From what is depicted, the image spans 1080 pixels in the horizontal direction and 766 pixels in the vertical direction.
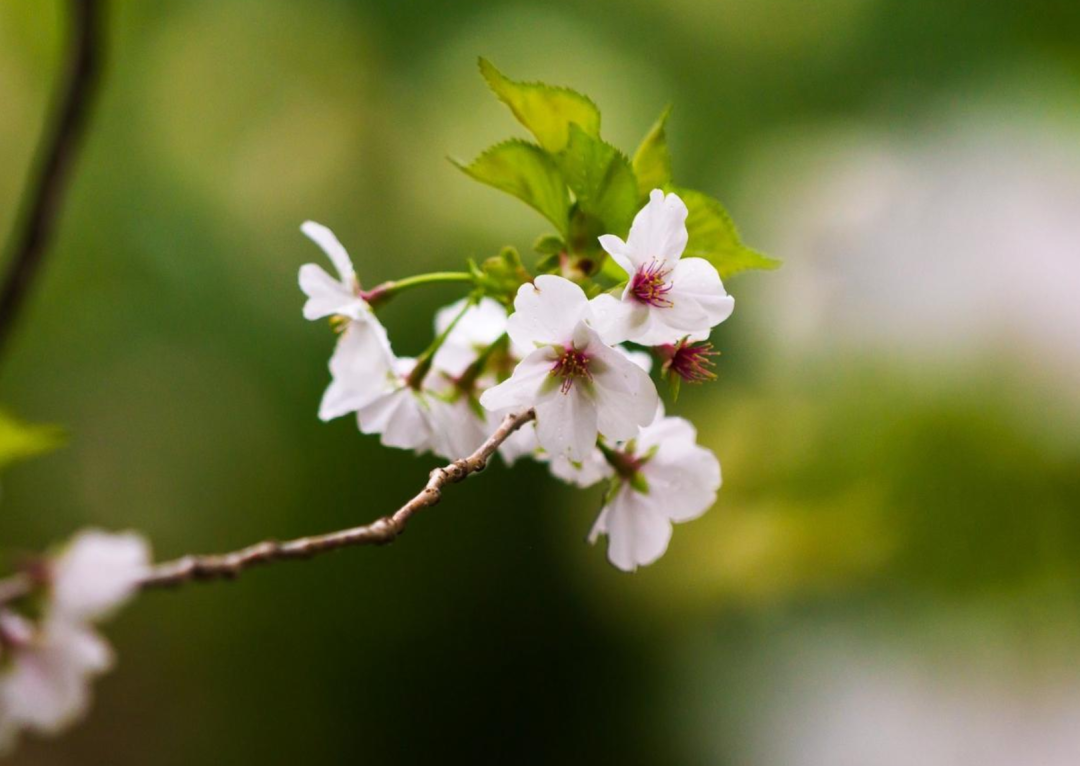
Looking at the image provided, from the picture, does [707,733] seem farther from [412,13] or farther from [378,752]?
[412,13]

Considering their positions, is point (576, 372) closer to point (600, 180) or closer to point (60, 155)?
point (600, 180)

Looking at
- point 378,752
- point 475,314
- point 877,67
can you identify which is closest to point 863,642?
point 378,752

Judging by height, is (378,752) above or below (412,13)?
below

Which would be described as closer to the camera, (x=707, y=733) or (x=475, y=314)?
(x=475, y=314)

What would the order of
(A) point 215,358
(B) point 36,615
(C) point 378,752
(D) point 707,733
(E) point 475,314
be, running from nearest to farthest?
(E) point 475,314 < (B) point 36,615 < (D) point 707,733 < (C) point 378,752 < (A) point 215,358

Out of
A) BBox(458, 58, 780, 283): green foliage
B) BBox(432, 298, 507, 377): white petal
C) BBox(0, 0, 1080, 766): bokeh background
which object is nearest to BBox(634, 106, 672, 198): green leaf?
BBox(458, 58, 780, 283): green foliage

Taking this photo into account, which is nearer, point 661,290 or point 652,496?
point 661,290

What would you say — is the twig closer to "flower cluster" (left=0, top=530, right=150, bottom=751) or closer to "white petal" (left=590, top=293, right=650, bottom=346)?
"white petal" (left=590, top=293, right=650, bottom=346)

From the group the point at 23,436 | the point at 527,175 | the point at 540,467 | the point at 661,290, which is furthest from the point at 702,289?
the point at 540,467
